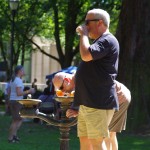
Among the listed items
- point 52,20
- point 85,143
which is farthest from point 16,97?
point 52,20

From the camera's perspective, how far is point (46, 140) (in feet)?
40.6

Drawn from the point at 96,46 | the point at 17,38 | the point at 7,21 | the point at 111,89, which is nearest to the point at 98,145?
the point at 111,89

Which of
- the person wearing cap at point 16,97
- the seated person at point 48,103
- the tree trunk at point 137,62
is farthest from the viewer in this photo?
the seated person at point 48,103

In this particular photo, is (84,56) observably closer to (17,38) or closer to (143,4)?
(143,4)

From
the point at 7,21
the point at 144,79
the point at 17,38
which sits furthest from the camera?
the point at 17,38

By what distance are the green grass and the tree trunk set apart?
2.55 feet

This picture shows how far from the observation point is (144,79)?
1388cm

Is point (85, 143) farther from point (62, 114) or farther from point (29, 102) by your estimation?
point (29, 102)

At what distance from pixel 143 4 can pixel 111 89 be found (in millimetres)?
8719

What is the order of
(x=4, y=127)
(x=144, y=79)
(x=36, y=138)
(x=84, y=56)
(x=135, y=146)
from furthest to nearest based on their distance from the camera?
(x=4, y=127), (x=144, y=79), (x=36, y=138), (x=135, y=146), (x=84, y=56)

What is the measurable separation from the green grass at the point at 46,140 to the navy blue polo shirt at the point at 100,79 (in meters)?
5.33

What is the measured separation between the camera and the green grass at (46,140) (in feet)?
36.2

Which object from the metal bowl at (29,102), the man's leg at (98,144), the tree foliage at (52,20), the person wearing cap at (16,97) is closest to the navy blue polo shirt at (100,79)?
the man's leg at (98,144)

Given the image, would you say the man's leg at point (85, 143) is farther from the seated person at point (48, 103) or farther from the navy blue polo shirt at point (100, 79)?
the seated person at point (48, 103)
